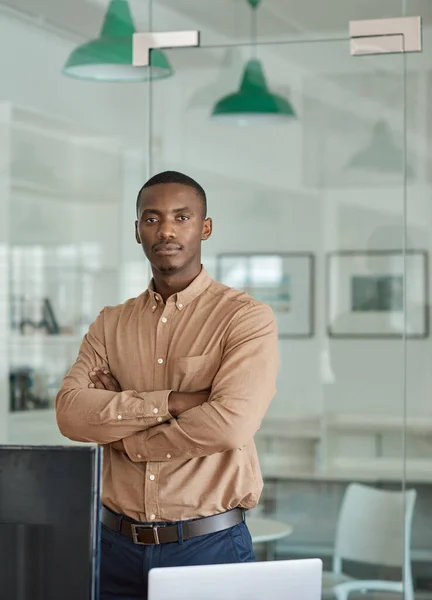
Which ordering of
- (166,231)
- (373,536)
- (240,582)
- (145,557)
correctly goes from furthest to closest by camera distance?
(373,536), (166,231), (145,557), (240,582)

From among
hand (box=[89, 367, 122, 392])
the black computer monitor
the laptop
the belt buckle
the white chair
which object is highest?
hand (box=[89, 367, 122, 392])

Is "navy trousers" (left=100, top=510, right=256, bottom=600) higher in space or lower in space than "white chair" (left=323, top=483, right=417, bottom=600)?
higher

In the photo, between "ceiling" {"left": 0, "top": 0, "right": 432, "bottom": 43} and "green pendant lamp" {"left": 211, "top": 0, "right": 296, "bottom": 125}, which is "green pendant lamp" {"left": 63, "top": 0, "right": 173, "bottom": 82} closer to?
"ceiling" {"left": 0, "top": 0, "right": 432, "bottom": 43}

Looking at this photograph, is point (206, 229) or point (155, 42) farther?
point (155, 42)

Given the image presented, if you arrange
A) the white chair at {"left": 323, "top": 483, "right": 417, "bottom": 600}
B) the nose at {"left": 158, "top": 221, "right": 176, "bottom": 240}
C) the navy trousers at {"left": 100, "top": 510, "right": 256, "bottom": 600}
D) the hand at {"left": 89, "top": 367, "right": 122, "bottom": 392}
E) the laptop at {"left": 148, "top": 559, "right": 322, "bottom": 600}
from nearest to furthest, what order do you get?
the laptop at {"left": 148, "top": 559, "right": 322, "bottom": 600}
the navy trousers at {"left": 100, "top": 510, "right": 256, "bottom": 600}
the nose at {"left": 158, "top": 221, "right": 176, "bottom": 240}
the hand at {"left": 89, "top": 367, "right": 122, "bottom": 392}
the white chair at {"left": 323, "top": 483, "right": 417, "bottom": 600}

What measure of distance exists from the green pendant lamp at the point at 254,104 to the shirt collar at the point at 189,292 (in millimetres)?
1638

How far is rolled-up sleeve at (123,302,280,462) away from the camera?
2.30 metres

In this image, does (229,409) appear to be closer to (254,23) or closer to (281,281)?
(281,281)

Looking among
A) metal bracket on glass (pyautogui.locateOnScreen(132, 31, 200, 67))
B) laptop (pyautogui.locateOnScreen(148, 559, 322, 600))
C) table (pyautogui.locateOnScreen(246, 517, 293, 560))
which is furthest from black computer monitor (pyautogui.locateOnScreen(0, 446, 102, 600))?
metal bracket on glass (pyautogui.locateOnScreen(132, 31, 200, 67))

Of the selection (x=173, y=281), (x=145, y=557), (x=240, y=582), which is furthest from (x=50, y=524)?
(x=173, y=281)

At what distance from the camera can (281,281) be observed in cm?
401

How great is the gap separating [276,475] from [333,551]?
382 mm

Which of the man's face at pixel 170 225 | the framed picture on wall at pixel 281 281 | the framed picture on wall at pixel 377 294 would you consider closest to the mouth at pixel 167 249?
the man's face at pixel 170 225

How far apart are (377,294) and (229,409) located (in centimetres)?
177
